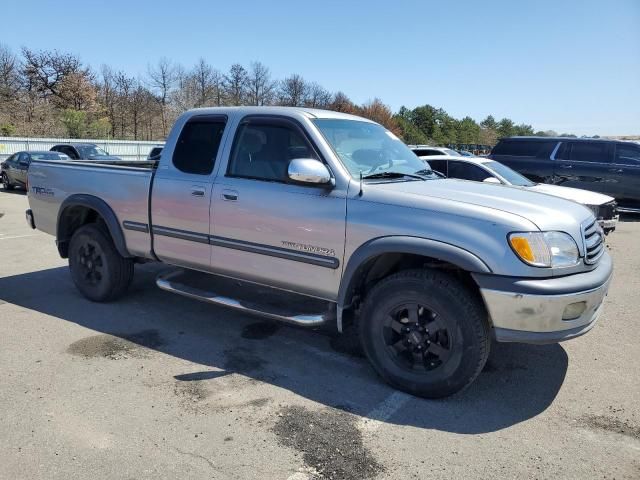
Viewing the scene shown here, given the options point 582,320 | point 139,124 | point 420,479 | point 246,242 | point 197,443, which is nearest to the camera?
point 420,479

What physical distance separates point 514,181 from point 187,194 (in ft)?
21.8

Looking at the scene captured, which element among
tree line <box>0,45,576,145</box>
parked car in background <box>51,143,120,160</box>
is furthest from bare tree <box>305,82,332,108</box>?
parked car in background <box>51,143,120,160</box>

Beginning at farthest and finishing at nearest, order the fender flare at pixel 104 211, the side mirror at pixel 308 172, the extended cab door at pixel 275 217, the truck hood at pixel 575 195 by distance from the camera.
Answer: the truck hood at pixel 575 195 → the fender flare at pixel 104 211 → the extended cab door at pixel 275 217 → the side mirror at pixel 308 172

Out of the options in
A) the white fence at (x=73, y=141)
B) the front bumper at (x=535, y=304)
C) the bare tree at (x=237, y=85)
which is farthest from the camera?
the bare tree at (x=237, y=85)

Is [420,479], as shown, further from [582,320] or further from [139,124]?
[139,124]

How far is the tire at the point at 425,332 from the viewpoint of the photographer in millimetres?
3354

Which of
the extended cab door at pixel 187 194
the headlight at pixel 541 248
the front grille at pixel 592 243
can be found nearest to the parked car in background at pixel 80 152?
the extended cab door at pixel 187 194

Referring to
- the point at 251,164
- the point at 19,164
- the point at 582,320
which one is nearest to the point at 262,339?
the point at 251,164

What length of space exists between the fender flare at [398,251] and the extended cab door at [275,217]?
0.11 meters

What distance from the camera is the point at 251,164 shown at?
4297mm

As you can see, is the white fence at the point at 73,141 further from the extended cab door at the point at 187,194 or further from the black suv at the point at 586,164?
the extended cab door at the point at 187,194

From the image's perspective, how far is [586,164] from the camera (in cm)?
1231

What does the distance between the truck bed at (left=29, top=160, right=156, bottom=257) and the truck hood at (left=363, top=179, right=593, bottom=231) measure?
2.41 m

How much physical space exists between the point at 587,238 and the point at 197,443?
2.93 metres
